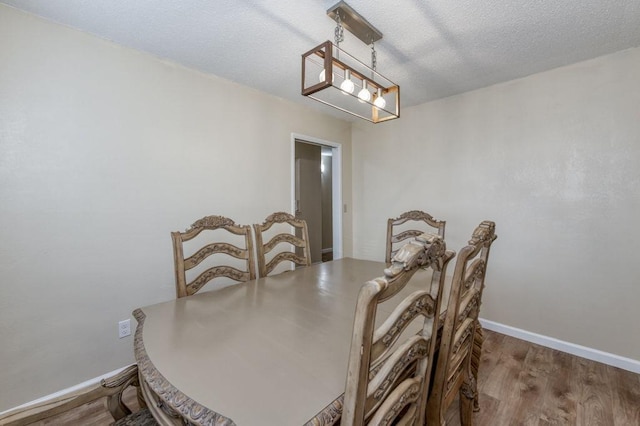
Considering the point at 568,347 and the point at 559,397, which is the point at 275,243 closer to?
the point at 559,397

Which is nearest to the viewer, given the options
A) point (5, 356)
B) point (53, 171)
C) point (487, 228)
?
point (487, 228)

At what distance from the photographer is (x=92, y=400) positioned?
897 mm

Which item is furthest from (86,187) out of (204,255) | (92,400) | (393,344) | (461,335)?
(461,335)

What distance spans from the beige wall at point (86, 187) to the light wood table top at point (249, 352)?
98 cm

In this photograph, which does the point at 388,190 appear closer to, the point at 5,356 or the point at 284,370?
the point at 284,370

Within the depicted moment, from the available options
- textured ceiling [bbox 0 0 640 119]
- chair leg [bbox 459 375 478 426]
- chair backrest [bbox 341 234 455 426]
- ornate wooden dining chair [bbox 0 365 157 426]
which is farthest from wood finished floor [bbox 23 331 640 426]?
textured ceiling [bbox 0 0 640 119]

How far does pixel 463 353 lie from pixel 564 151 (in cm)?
216

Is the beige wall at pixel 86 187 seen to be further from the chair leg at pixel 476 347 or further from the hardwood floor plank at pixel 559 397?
the hardwood floor plank at pixel 559 397

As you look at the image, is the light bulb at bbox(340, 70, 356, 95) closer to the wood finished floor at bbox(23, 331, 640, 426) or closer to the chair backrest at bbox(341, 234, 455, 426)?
the chair backrest at bbox(341, 234, 455, 426)

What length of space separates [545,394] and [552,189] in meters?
1.62

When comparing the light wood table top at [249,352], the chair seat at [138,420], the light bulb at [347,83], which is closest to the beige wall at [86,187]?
the light wood table top at [249,352]

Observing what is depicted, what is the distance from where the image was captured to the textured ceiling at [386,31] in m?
1.57

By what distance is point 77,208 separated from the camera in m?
1.81

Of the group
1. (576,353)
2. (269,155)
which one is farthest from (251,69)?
(576,353)
